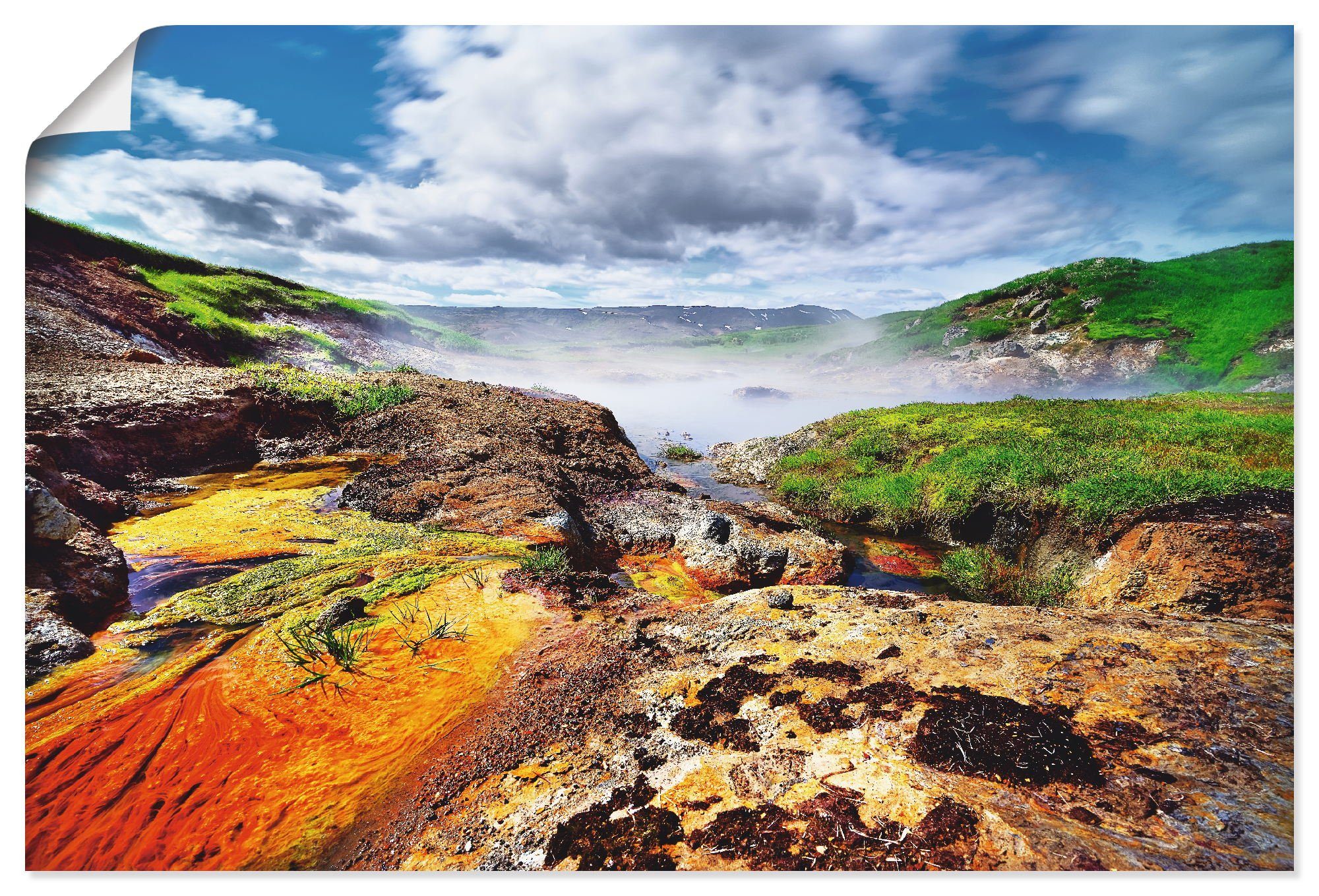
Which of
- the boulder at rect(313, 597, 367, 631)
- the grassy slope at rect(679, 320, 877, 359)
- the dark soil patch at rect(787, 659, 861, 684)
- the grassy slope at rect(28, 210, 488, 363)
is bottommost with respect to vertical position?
the dark soil patch at rect(787, 659, 861, 684)

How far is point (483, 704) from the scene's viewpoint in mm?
→ 2963

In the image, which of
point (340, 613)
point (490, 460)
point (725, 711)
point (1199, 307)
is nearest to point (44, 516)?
point (340, 613)

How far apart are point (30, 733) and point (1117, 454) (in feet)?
40.0

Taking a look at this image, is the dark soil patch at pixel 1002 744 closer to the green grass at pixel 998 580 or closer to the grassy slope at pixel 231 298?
the green grass at pixel 998 580

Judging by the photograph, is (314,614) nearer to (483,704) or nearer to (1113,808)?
(483,704)

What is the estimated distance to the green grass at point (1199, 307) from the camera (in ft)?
10.8

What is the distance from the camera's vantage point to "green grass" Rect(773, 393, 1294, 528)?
525cm

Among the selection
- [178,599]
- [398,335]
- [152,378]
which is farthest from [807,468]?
[398,335]

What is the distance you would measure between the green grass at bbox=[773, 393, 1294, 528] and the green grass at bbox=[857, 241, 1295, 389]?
0.41 m

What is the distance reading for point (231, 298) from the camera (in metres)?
16.9

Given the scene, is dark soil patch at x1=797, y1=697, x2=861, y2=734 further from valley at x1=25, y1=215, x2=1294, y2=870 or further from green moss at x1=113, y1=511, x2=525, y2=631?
green moss at x1=113, y1=511, x2=525, y2=631

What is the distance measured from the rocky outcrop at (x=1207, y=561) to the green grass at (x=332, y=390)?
1241 centimetres

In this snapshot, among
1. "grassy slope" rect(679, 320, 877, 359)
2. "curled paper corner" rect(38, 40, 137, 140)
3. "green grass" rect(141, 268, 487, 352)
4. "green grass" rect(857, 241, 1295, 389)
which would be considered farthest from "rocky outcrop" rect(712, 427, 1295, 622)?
"grassy slope" rect(679, 320, 877, 359)

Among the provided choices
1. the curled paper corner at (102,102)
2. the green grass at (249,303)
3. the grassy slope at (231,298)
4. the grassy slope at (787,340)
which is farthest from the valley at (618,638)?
the grassy slope at (787,340)
